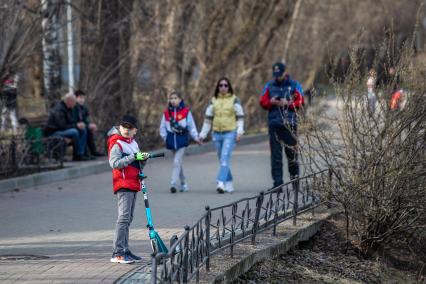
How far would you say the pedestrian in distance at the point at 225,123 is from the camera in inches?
579

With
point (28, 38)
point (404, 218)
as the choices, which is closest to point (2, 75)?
point (28, 38)

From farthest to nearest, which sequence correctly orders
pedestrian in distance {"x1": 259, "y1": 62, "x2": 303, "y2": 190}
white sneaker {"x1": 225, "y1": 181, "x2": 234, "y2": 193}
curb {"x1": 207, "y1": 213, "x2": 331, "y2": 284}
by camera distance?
white sneaker {"x1": 225, "y1": 181, "x2": 234, "y2": 193} < pedestrian in distance {"x1": 259, "y1": 62, "x2": 303, "y2": 190} < curb {"x1": 207, "y1": 213, "x2": 331, "y2": 284}

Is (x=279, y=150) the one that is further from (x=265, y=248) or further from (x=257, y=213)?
(x=265, y=248)

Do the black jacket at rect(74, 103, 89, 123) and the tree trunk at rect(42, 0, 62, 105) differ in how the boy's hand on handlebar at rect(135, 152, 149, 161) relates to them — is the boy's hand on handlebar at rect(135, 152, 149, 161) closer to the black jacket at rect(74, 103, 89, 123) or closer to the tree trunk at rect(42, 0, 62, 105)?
the black jacket at rect(74, 103, 89, 123)

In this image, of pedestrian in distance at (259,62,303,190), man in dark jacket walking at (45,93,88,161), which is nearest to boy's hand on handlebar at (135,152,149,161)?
pedestrian in distance at (259,62,303,190)

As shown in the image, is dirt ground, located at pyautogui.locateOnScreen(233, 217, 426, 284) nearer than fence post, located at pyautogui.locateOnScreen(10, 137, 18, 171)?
Yes

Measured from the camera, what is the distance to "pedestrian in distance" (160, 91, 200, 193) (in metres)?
14.8

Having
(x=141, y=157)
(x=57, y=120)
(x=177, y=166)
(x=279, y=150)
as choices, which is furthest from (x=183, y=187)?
(x=141, y=157)

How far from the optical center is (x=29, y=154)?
1692 centimetres

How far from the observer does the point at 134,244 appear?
1031 cm

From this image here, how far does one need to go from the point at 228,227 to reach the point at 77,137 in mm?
8376

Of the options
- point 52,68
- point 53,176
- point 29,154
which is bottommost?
point 53,176

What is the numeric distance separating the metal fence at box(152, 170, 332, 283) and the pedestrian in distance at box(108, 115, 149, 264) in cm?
70

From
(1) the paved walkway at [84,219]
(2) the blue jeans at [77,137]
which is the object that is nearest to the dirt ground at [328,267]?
(1) the paved walkway at [84,219]
